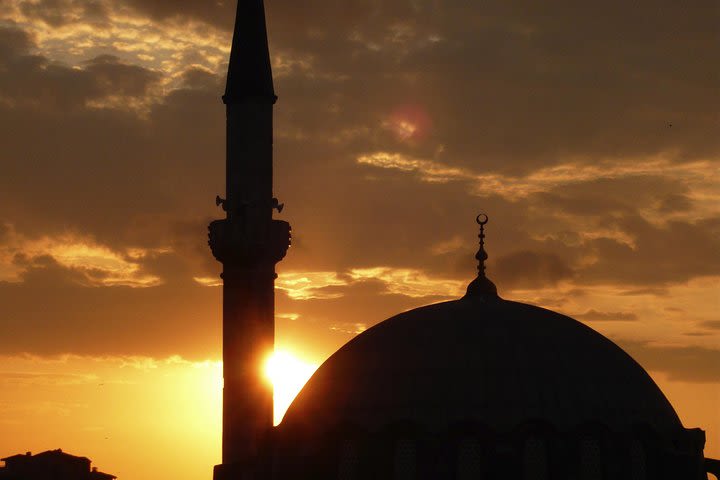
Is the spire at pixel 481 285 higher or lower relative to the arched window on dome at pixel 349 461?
higher

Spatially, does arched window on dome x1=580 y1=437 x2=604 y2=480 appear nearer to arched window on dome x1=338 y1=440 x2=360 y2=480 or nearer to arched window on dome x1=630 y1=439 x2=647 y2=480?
arched window on dome x1=630 y1=439 x2=647 y2=480

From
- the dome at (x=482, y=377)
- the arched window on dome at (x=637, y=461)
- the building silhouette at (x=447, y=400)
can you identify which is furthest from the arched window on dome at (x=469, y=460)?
the arched window on dome at (x=637, y=461)

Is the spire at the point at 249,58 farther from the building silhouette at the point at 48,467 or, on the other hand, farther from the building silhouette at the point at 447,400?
the building silhouette at the point at 48,467

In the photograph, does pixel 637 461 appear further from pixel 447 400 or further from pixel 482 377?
pixel 447 400

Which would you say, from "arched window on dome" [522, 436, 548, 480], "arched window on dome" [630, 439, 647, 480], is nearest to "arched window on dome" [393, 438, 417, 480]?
"arched window on dome" [522, 436, 548, 480]

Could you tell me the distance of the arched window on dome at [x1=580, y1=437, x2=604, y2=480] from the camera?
99.8 feet

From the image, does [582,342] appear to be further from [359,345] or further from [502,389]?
[359,345]

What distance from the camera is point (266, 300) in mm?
36875

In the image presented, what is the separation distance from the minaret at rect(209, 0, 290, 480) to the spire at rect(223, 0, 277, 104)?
3 cm

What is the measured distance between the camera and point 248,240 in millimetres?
36719

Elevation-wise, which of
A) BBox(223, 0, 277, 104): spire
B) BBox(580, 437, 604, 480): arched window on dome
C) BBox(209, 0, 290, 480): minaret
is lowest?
BBox(580, 437, 604, 480): arched window on dome

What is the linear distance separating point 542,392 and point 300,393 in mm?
6261

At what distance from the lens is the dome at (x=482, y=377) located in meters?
31.3

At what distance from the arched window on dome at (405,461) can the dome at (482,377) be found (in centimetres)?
60
